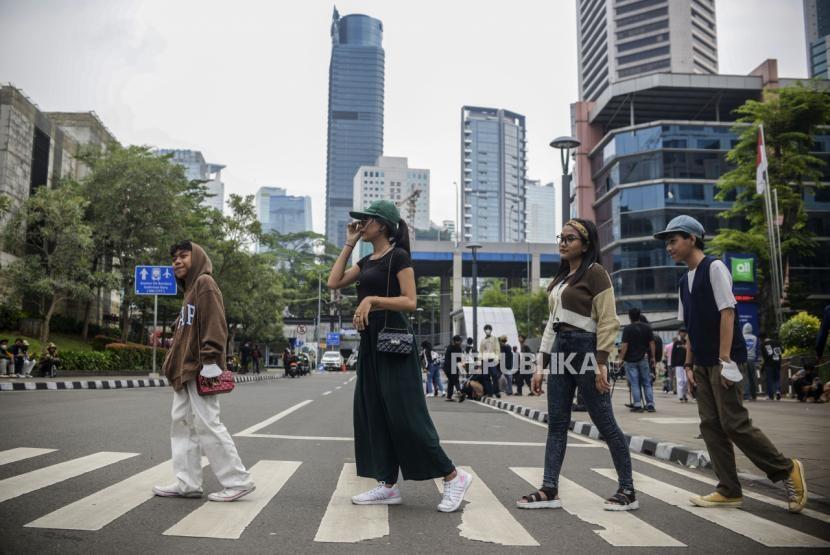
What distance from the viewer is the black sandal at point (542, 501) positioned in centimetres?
470

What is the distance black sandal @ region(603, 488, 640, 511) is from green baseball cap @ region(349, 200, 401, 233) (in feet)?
7.54

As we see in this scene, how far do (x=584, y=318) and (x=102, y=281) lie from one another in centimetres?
3183

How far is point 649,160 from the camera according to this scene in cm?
5866

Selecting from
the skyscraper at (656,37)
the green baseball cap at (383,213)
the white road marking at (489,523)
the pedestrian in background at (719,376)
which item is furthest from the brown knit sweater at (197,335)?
the skyscraper at (656,37)

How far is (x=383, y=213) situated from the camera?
479 centimetres

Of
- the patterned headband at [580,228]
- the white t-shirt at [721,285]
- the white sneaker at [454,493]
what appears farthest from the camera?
the patterned headband at [580,228]

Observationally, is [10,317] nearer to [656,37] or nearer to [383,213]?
[383,213]

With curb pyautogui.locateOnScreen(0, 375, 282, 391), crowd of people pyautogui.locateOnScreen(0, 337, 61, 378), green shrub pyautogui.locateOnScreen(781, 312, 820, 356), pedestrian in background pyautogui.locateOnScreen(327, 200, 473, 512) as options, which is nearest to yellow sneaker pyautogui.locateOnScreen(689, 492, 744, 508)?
pedestrian in background pyautogui.locateOnScreen(327, 200, 473, 512)

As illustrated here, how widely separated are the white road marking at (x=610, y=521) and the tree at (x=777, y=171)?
101 ft

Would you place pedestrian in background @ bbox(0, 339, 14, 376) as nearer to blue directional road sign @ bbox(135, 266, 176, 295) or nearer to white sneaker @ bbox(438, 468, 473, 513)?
blue directional road sign @ bbox(135, 266, 176, 295)

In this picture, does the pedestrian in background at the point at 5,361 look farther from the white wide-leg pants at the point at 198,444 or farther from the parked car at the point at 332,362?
the parked car at the point at 332,362

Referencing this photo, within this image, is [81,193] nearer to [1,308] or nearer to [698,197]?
[1,308]

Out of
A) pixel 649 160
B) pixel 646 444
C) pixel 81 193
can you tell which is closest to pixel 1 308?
pixel 81 193

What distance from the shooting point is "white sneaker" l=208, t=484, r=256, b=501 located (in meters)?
4.64
